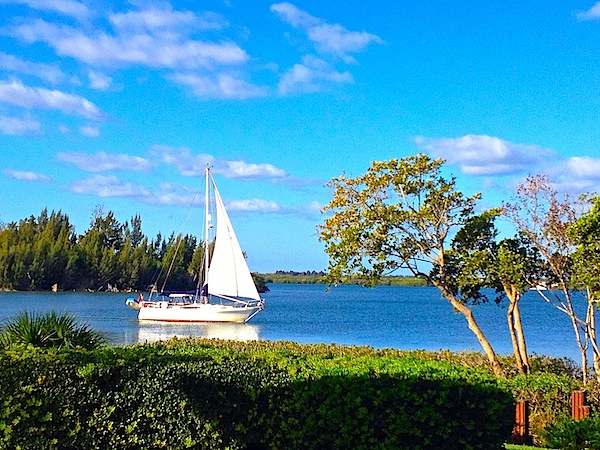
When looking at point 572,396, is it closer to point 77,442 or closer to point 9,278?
point 77,442

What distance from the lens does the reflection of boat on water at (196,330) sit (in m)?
42.7

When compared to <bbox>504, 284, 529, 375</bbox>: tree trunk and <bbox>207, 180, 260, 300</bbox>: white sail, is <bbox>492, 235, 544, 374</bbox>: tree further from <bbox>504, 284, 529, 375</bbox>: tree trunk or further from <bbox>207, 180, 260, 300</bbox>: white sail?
<bbox>207, 180, 260, 300</bbox>: white sail

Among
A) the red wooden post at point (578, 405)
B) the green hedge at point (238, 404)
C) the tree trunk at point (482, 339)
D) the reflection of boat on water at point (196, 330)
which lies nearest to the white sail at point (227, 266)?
the reflection of boat on water at point (196, 330)

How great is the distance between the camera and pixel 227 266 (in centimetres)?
4666

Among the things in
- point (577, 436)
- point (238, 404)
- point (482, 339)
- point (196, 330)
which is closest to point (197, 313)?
point (196, 330)

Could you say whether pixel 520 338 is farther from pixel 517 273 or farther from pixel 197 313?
pixel 197 313

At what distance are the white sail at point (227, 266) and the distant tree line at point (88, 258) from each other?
41046 mm

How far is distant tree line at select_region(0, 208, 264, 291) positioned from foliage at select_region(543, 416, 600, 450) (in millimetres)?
83312

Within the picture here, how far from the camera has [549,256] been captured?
14.6 metres

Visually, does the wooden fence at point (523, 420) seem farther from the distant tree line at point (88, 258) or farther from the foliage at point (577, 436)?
the distant tree line at point (88, 258)

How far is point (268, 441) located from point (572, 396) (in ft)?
16.5

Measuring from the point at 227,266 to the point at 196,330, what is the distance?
16.0 ft

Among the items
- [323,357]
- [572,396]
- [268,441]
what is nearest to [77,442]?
[268,441]

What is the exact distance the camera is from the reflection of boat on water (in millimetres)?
42719
